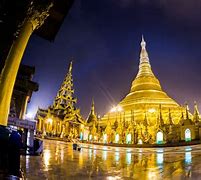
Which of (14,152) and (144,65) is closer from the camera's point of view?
(14,152)

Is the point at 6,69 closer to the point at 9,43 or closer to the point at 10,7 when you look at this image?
the point at 9,43

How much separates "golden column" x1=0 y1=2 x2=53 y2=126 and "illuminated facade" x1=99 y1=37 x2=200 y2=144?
21.4 m

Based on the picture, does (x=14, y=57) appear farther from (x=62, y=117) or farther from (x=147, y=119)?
(x=147, y=119)

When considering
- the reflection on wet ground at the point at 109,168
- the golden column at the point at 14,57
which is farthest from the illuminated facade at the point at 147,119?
the golden column at the point at 14,57

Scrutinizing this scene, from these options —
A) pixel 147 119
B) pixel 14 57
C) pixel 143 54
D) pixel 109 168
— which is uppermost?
pixel 143 54

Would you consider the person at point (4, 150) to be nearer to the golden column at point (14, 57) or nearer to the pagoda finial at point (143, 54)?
the golden column at point (14, 57)

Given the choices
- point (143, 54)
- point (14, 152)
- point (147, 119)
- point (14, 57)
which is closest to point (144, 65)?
point (143, 54)

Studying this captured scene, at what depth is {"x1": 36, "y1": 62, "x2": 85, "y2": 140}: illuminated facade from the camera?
2370 centimetres

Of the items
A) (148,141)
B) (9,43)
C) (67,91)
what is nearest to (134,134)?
(148,141)

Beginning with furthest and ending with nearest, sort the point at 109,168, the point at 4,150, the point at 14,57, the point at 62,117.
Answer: the point at 62,117, the point at 109,168, the point at 14,57, the point at 4,150

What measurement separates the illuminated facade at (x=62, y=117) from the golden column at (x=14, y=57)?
62.9ft

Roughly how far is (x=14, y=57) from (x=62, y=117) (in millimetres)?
22904

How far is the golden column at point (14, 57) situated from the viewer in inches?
150

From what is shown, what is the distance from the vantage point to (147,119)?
102ft
